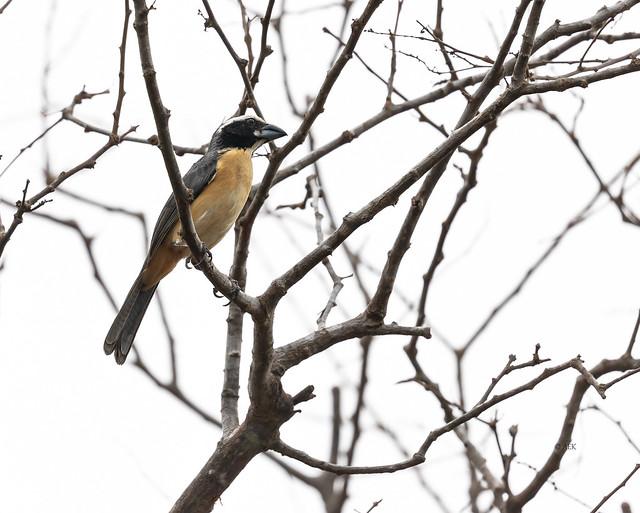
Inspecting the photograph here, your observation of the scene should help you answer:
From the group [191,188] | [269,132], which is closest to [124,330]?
[191,188]

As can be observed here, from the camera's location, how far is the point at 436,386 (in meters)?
5.17

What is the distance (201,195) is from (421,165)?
107 inches

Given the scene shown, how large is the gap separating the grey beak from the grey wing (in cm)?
36

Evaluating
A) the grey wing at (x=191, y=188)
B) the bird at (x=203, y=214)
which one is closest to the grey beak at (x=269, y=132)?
the bird at (x=203, y=214)

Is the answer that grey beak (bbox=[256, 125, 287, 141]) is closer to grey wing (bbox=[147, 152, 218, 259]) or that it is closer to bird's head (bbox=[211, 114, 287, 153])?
bird's head (bbox=[211, 114, 287, 153])

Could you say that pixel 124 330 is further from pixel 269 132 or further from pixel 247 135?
pixel 269 132

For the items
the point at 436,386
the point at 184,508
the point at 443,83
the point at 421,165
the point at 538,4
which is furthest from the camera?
the point at 443,83

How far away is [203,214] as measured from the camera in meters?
6.06

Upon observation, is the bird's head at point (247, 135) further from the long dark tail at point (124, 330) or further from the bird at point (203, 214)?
the long dark tail at point (124, 330)

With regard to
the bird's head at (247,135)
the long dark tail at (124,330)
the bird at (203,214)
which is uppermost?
the bird's head at (247,135)

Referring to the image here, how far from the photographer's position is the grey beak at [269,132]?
6633mm

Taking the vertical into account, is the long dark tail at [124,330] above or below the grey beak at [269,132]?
below

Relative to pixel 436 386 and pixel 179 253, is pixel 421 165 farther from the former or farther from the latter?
pixel 179 253

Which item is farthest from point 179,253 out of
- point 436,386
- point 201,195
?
point 436,386
